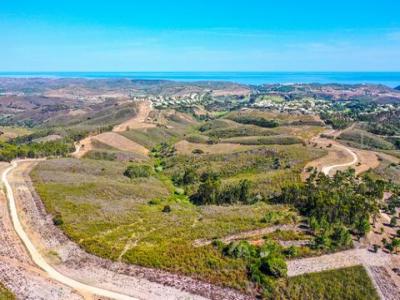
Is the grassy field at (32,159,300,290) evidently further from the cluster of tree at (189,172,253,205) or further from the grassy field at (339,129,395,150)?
the grassy field at (339,129,395,150)

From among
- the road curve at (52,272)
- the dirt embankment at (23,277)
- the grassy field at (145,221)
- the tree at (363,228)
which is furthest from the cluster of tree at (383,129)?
the dirt embankment at (23,277)

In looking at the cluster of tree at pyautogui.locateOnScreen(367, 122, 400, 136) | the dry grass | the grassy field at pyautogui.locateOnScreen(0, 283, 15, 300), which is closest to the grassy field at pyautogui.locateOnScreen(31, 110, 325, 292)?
the dry grass

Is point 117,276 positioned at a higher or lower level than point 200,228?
higher

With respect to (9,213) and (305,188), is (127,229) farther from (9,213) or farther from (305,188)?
(305,188)

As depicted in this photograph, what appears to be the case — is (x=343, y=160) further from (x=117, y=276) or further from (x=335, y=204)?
(x=117, y=276)

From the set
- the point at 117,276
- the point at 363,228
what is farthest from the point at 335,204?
the point at 117,276

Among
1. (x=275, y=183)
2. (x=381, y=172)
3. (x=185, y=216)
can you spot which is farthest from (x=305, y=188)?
(x=381, y=172)
